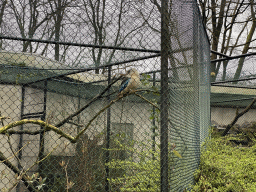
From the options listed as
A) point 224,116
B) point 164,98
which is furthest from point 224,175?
point 224,116

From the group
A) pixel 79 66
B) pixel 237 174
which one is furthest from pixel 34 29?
pixel 237 174

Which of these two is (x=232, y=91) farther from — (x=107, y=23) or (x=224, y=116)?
(x=107, y=23)

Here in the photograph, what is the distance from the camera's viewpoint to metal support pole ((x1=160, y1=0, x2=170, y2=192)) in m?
1.96

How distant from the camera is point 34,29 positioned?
236 centimetres

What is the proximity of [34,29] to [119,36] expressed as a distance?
0.82m

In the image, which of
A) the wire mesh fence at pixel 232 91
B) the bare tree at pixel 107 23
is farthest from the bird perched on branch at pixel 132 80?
the wire mesh fence at pixel 232 91

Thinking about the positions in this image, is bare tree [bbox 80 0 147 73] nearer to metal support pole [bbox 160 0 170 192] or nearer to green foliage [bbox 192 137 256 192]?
metal support pole [bbox 160 0 170 192]

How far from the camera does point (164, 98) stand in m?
2.01

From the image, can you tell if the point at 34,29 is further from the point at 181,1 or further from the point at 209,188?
the point at 209,188

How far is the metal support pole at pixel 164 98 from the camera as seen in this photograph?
1.96 meters

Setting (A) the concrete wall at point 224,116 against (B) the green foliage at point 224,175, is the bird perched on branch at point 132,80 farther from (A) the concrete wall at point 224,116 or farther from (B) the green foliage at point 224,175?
(A) the concrete wall at point 224,116

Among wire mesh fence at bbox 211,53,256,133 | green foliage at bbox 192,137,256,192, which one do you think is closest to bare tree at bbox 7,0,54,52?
green foliage at bbox 192,137,256,192

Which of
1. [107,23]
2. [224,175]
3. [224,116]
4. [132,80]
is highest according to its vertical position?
[107,23]

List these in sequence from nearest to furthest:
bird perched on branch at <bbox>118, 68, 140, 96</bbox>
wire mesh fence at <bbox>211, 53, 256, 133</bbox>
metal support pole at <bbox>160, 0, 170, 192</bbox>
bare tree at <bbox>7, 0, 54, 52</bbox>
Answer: metal support pole at <bbox>160, 0, 170, 192</bbox>
bare tree at <bbox>7, 0, 54, 52</bbox>
bird perched on branch at <bbox>118, 68, 140, 96</bbox>
wire mesh fence at <bbox>211, 53, 256, 133</bbox>
